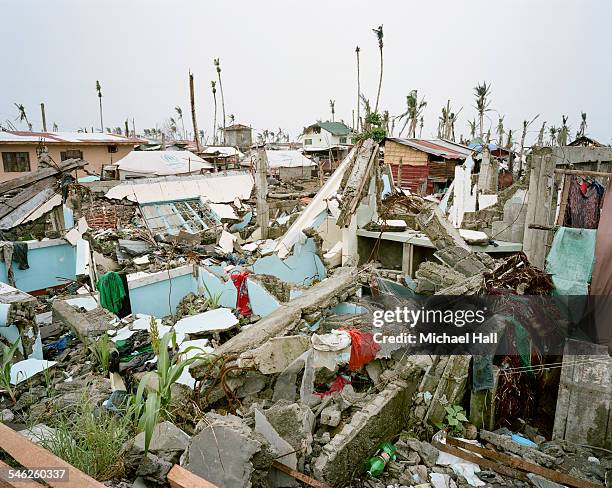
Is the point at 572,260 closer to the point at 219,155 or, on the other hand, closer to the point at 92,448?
the point at 92,448

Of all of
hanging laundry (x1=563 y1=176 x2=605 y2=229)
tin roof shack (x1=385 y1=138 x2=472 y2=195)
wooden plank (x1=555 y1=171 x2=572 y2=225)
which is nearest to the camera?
hanging laundry (x1=563 y1=176 x2=605 y2=229)

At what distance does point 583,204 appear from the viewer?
5.77m

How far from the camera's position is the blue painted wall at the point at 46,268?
9711 millimetres

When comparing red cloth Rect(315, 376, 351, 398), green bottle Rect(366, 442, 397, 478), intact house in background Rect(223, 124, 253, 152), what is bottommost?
green bottle Rect(366, 442, 397, 478)

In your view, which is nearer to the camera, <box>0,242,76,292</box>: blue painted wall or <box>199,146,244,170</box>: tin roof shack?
<box>0,242,76,292</box>: blue painted wall

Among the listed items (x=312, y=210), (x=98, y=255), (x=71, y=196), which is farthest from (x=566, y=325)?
(x=71, y=196)

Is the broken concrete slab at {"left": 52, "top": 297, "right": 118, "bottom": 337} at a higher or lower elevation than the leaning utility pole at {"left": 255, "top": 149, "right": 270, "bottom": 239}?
lower

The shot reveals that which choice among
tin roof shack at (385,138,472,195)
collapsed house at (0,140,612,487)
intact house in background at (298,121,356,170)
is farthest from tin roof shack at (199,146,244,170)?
collapsed house at (0,140,612,487)

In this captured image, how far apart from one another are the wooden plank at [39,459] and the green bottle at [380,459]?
7.24 feet

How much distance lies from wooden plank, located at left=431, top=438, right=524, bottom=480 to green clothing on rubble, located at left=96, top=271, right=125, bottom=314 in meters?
6.27

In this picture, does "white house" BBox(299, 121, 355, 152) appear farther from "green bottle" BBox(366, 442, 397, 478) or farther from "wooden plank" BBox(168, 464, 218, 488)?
"wooden plank" BBox(168, 464, 218, 488)

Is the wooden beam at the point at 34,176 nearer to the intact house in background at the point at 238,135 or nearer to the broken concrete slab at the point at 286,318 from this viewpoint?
the broken concrete slab at the point at 286,318

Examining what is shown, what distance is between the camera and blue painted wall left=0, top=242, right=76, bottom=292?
9711 millimetres

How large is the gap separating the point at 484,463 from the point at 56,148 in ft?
79.2
